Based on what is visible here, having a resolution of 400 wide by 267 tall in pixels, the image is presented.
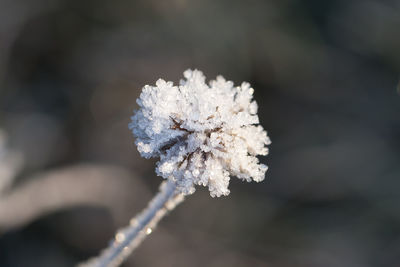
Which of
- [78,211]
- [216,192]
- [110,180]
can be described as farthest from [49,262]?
[216,192]

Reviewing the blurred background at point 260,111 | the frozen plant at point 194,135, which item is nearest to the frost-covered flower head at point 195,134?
the frozen plant at point 194,135

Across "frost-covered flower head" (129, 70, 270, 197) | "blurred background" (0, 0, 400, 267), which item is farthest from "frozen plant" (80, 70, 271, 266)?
"blurred background" (0, 0, 400, 267)

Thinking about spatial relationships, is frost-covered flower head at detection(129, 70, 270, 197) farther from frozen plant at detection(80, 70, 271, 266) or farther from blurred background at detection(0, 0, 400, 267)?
blurred background at detection(0, 0, 400, 267)

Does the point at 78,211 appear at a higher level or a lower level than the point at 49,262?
higher

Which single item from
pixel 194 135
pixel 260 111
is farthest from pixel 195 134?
pixel 260 111

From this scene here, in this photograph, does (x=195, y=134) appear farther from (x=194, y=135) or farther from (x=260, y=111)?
(x=260, y=111)

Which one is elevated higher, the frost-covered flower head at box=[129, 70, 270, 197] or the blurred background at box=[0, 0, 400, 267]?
the blurred background at box=[0, 0, 400, 267]

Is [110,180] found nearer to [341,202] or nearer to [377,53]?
[341,202]
